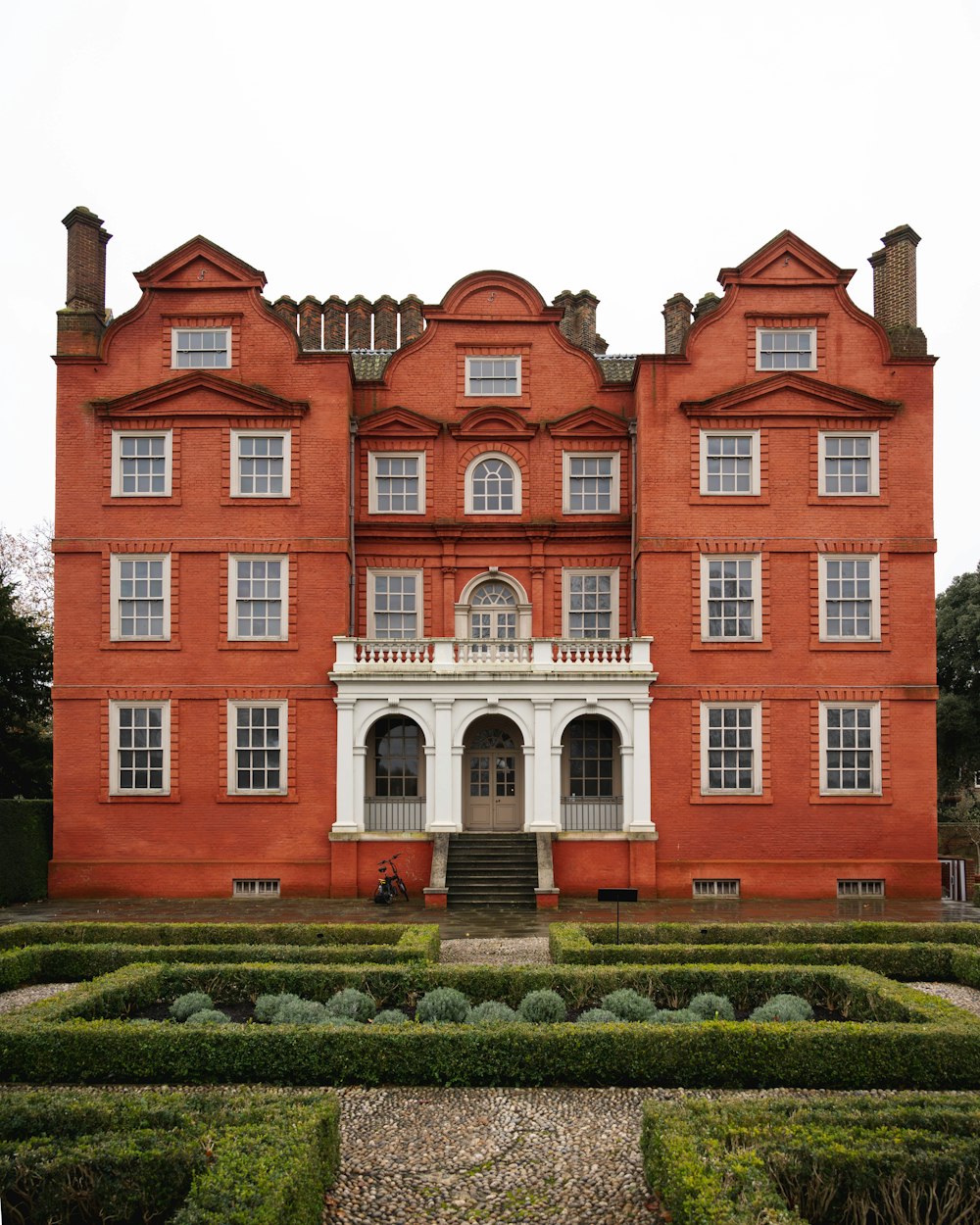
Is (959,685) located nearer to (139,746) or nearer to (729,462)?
(729,462)

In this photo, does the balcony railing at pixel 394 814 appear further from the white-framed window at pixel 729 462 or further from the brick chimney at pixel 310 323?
the brick chimney at pixel 310 323

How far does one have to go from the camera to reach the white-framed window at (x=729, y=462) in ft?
86.0

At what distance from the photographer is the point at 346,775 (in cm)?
2511

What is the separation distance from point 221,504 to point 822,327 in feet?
51.4

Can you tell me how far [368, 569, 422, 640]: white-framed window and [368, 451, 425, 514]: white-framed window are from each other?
1656mm

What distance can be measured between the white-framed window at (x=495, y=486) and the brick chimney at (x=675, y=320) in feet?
19.3

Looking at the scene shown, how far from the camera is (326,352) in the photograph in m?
26.2

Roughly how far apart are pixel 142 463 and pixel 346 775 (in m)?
9.29

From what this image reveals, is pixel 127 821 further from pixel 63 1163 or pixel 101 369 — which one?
pixel 63 1163

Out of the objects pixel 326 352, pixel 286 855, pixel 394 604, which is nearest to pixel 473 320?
pixel 326 352

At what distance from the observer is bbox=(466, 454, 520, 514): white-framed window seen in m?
27.9

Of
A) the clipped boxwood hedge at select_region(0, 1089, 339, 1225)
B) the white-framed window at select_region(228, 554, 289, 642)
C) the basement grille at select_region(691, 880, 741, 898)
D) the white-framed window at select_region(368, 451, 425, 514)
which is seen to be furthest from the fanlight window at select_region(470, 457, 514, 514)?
the clipped boxwood hedge at select_region(0, 1089, 339, 1225)

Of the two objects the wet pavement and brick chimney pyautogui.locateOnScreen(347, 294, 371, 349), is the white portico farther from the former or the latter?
brick chimney pyautogui.locateOnScreen(347, 294, 371, 349)

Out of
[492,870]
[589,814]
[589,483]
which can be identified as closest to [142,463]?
[589,483]
